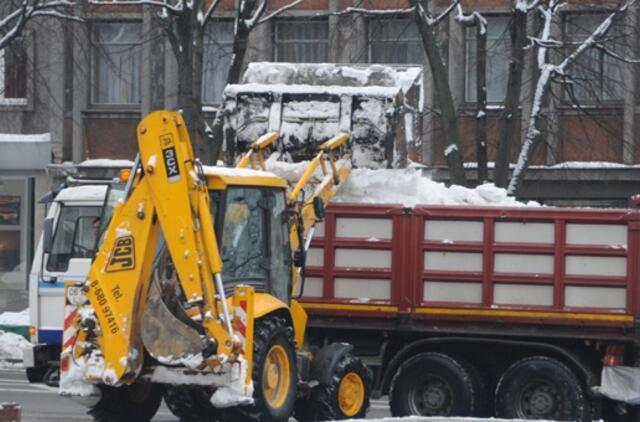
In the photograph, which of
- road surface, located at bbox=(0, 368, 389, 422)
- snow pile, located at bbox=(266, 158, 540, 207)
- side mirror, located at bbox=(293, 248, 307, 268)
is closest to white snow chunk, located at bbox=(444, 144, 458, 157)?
road surface, located at bbox=(0, 368, 389, 422)

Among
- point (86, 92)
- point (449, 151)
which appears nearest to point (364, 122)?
point (449, 151)

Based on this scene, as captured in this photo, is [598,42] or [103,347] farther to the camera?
[598,42]

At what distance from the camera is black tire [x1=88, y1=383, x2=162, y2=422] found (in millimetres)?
12905

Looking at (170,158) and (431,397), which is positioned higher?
(170,158)

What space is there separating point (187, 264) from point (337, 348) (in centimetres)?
294

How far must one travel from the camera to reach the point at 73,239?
58.7 feet

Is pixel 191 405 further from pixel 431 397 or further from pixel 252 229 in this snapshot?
pixel 431 397

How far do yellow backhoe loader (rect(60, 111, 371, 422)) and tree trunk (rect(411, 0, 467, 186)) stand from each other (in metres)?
11.9

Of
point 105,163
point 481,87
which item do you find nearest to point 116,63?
point 105,163

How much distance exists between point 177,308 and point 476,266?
13.6 ft

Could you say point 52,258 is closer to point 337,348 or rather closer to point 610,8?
point 337,348

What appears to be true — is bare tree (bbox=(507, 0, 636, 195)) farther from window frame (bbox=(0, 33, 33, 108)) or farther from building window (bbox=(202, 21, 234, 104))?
window frame (bbox=(0, 33, 33, 108))

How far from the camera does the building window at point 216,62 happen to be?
3114cm

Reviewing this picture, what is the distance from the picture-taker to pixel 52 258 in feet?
58.7
